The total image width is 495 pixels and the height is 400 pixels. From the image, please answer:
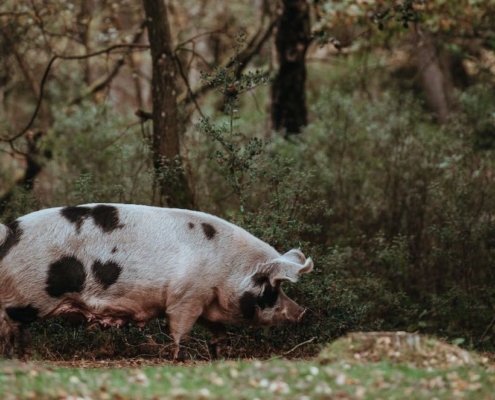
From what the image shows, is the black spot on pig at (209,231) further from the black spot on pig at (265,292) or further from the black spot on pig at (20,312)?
the black spot on pig at (20,312)

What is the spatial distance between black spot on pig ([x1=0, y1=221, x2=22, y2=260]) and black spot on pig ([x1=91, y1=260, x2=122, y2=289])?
792 millimetres

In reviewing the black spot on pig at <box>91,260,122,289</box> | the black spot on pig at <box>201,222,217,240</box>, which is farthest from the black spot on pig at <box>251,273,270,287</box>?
the black spot on pig at <box>91,260,122,289</box>

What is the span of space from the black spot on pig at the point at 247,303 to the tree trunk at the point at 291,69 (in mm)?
8630

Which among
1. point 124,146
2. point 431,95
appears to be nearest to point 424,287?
point 124,146

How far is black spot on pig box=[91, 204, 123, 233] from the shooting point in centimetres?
1007

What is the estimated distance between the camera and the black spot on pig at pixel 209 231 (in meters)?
10.2

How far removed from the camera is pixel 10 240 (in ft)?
32.3

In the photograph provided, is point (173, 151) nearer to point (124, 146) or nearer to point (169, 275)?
point (124, 146)

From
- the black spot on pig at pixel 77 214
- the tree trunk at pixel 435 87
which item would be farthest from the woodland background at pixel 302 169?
the tree trunk at pixel 435 87

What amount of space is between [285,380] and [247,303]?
112 inches

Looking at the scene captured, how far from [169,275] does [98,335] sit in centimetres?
164

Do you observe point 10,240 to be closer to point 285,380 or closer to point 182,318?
point 182,318

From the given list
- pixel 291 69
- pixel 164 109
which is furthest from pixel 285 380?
pixel 291 69

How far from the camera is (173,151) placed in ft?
44.6
